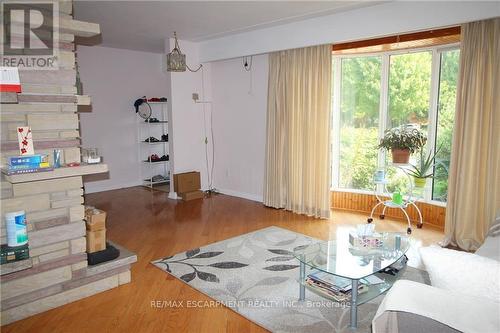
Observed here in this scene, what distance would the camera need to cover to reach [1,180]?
7.78 feet

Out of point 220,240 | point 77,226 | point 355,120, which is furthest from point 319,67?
point 77,226

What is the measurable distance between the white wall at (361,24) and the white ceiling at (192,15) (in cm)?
12

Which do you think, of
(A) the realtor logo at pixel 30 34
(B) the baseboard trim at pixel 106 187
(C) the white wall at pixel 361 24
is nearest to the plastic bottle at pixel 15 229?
(A) the realtor logo at pixel 30 34

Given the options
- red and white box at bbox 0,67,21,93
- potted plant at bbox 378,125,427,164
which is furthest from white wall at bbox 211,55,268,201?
red and white box at bbox 0,67,21,93

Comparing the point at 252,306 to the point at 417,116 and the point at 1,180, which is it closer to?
the point at 1,180

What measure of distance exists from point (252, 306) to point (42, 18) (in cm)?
242

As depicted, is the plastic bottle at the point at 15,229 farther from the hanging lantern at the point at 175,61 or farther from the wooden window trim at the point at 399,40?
the wooden window trim at the point at 399,40

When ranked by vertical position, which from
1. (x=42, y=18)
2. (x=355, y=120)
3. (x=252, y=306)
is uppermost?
(x=42, y=18)

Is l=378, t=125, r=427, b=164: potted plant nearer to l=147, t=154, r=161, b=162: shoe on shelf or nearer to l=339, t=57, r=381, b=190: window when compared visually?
l=339, t=57, r=381, b=190: window

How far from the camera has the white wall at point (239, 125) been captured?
18.1 feet

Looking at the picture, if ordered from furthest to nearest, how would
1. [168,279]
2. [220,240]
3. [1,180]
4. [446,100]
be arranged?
[446,100], [220,240], [168,279], [1,180]

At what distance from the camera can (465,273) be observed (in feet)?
5.31

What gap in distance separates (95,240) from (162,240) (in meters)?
1.17

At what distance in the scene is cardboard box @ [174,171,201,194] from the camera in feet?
18.9
